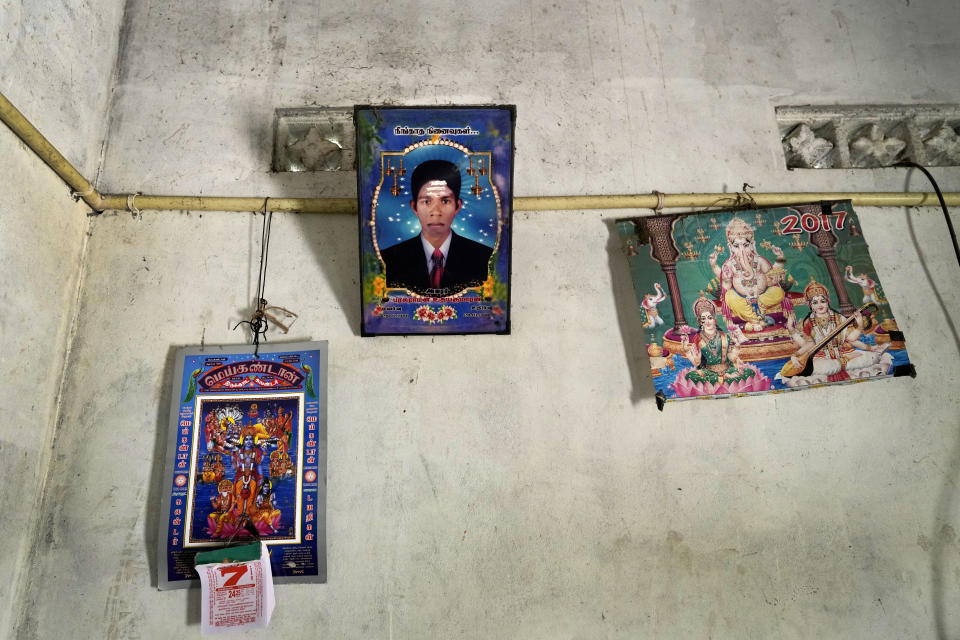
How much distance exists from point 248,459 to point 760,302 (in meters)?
2.22

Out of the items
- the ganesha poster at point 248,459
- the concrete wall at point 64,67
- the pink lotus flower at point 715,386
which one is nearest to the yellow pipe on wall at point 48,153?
the concrete wall at point 64,67

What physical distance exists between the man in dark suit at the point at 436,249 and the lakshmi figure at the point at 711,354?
3.05ft

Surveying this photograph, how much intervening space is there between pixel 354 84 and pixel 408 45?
337 mm

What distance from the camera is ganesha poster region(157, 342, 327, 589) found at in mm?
2457

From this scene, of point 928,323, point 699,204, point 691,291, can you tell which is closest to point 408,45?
point 699,204

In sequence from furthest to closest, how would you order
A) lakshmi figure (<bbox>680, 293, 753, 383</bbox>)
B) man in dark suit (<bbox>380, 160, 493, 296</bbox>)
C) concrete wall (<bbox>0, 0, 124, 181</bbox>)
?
lakshmi figure (<bbox>680, 293, 753, 383</bbox>)
man in dark suit (<bbox>380, 160, 493, 296</bbox>)
concrete wall (<bbox>0, 0, 124, 181</bbox>)

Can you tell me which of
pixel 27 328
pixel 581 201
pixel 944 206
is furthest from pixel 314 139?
pixel 944 206

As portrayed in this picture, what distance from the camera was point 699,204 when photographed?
2920mm

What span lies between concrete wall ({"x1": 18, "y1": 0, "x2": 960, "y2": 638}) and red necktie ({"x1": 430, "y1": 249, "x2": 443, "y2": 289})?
270mm

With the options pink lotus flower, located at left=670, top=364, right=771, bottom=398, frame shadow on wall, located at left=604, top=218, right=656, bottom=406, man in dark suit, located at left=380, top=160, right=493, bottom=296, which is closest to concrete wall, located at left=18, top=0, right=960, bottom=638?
frame shadow on wall, located at left=604, top=218, right=656, bottom=406

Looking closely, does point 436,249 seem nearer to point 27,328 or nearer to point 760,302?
point 760,302

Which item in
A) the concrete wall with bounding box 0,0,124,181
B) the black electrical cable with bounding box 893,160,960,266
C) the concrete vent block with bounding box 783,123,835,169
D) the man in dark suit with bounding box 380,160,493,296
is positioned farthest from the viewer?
the concrete vent block with bounding box 783,123,835,169

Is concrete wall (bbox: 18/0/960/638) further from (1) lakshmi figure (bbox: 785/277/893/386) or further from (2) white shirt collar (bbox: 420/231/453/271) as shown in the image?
(2) white shirt collar (bbox: 420/231/453/271)

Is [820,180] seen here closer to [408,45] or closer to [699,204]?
[699,204]
